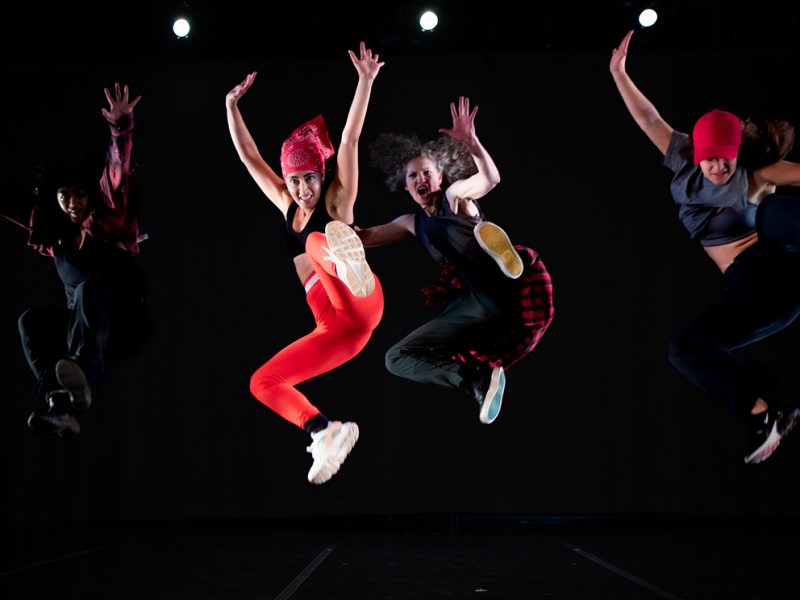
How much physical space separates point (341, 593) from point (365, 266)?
5.55 ft

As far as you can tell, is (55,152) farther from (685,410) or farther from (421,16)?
(685,410)

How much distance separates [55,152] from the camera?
536 cm

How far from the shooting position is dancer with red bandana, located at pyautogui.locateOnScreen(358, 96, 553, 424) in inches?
167

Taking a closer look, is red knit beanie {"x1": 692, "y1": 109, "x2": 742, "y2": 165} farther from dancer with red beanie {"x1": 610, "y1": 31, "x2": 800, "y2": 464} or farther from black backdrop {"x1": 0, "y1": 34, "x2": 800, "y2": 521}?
black backdrop {"x1": 0, "y1": 34, "x2": 800, "y2": 521}

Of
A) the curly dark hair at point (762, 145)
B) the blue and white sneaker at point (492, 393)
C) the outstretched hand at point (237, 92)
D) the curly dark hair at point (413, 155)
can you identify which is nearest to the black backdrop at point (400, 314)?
the curly dark hair at point (413, 155)

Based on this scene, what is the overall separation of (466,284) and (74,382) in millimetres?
1966

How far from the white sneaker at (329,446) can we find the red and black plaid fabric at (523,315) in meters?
0.70

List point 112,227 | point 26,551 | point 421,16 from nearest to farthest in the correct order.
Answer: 1. point 26,551
2. point 112,227
3. point 421,16

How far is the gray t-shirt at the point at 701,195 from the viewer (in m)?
4.43

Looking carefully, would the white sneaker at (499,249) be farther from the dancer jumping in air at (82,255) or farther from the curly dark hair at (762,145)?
the dancer jumping in air at (82,255)

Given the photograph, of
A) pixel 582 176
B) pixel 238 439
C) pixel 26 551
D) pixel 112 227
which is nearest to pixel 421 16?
pixel 582 176

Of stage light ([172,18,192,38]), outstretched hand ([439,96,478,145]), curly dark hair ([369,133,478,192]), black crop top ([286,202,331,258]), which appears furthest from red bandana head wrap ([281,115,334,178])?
stage light ([172,18,192,38])

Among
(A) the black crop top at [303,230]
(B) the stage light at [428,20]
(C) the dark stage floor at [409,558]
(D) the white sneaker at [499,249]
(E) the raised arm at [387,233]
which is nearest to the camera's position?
(C) the dark stage floor at [409,558]

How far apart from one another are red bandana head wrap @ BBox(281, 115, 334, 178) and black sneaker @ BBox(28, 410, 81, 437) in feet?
5.41
